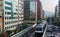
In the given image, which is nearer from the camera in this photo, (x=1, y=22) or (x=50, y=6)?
(x=1, y=22)

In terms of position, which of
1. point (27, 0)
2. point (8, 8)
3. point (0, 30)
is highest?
point (27, 0)

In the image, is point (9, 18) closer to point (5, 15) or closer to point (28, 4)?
point (5, 15)

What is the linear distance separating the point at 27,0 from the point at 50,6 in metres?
1.09

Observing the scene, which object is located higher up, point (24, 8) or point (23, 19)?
point (24, 8)

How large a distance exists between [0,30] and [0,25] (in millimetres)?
124

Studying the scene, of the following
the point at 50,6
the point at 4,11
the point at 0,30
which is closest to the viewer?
the point at 0,30

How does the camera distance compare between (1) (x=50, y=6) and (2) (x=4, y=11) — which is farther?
(1) (x=50, y=6)

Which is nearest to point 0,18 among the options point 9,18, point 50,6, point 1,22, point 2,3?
point 1,22

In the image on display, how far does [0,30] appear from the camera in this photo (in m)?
3.46

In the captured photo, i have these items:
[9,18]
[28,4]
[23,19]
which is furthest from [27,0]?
[9,18]

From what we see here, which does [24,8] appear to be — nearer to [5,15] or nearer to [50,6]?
[50,6]

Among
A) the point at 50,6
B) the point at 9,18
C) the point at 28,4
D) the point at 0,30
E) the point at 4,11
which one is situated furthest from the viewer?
the point at 50,6

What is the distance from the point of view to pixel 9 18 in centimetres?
418

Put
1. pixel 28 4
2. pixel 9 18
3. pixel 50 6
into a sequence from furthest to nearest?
pixel 50 6 < pixel 28 4 < pixel 9 18
